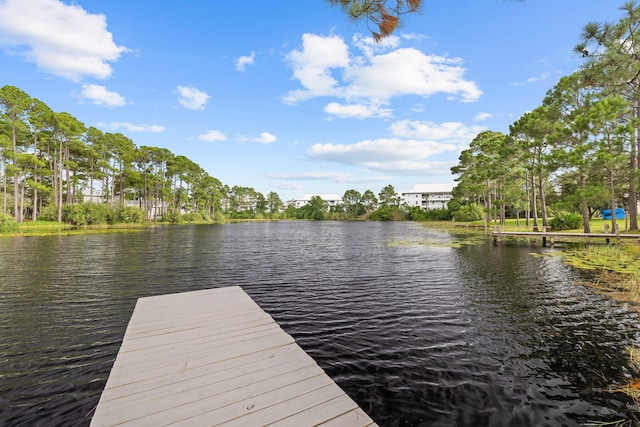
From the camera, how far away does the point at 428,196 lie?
335ft

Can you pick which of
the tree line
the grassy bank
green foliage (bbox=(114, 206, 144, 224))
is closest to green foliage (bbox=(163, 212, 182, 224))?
green foliage (bbox=(114, 206, 144, 224))

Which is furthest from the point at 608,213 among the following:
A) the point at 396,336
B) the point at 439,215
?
the point at 396,336

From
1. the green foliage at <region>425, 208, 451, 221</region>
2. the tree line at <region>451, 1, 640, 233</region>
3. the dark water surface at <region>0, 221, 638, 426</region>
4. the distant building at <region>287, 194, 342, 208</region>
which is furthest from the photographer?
the distant building at <region>287, 194, 342, 208</region>

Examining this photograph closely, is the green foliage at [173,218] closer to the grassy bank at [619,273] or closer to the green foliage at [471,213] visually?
the green foliage at [471,213]

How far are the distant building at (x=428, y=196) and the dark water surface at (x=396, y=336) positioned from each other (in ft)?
299

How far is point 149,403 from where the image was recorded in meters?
3.16

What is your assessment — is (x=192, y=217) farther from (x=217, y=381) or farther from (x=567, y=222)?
(x=217, y=381)

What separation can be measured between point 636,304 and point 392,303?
708cm

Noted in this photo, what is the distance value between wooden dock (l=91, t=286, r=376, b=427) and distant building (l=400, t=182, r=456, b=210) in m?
98.3

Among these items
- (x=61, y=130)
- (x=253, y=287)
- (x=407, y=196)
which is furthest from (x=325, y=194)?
(x=253, y=287)

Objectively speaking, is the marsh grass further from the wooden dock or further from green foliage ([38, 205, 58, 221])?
the wooden dock

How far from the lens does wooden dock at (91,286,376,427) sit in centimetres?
291

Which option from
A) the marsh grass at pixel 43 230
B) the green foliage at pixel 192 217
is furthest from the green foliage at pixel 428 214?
the marsh grass at pixel 43 230

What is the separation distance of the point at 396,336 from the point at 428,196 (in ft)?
338
